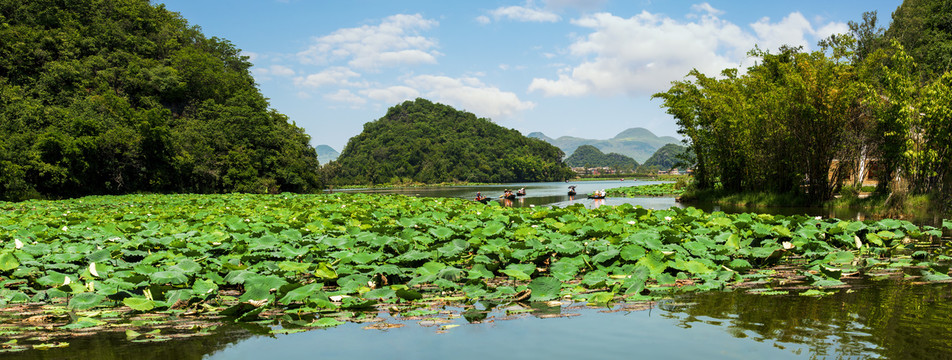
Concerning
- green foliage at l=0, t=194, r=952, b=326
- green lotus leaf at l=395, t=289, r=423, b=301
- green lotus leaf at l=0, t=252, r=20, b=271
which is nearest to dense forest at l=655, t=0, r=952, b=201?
green foliage at l=0, t=194, r=952, b=326

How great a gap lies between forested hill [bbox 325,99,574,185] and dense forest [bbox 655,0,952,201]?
78240 millimetres

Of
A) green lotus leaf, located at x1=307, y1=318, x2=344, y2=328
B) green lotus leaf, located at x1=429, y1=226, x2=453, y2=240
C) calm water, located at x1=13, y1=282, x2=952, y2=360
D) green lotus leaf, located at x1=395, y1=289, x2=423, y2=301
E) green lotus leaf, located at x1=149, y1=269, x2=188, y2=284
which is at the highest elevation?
green lotus leaf, located at x1=429, y1=226, x2=453, y2=240

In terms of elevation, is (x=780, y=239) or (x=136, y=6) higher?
(x=136, y=6)

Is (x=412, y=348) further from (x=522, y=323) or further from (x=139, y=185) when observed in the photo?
(x=139, y=185)

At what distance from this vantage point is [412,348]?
3730mm

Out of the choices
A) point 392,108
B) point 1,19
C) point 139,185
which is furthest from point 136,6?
point 392,108

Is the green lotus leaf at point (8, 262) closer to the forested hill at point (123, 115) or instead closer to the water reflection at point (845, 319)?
the water reflection at point (845, 319)

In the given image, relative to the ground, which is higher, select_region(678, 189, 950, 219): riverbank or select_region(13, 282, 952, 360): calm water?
select_region(678, 189, 950, 219): riverbank

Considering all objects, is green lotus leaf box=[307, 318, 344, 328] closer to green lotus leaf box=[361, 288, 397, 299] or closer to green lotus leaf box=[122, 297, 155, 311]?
green lotus leaf box=[361, 288, 397, 299]

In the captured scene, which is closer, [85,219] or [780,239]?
[780,239]

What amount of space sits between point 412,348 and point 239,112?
49.8 m

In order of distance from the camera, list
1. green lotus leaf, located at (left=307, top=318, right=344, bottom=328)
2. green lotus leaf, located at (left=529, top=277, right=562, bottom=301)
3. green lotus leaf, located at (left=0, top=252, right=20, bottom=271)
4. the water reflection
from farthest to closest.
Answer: green lotus leaf, located at (left=0, top=252, right=20, bottom=271) < green lotus leaf, located at (left=529, top=277, right=562, bottom=301) < green lotus leaf, located at (left=307, top=318, right=344, bottom=328) < the water reflection

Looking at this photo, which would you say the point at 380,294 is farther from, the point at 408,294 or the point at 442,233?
the point at 442,233

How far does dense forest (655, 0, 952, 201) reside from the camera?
51.3 ft
